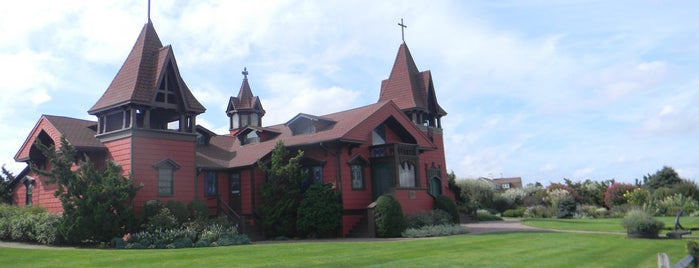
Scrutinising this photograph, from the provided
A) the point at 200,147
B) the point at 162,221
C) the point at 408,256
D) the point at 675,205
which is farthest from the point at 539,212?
the point at 408,256

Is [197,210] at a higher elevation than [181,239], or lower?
higher

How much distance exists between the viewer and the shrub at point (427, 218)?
94.1ft

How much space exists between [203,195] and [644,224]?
2000cm

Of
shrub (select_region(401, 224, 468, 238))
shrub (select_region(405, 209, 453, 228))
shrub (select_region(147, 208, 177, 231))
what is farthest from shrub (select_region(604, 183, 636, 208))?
shrub (select_region(147, 208, 177, 231))

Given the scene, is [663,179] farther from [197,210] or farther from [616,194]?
[197,210]

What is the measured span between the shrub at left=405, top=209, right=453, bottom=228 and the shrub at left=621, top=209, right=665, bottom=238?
924cm

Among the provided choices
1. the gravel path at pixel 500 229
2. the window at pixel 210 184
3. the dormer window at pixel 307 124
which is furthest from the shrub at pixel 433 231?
the window at pixel 210 184

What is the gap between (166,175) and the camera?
26547 mm

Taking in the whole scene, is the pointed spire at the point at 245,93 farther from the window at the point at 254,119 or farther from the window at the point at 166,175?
the window at the point at 166,175

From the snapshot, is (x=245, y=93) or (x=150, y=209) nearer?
(x=150, y=209)

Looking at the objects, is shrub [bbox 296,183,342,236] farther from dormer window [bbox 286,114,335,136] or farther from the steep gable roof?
the steep gable roof

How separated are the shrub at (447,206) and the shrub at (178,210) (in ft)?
43.3

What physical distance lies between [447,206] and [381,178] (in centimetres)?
391

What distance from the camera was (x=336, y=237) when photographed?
28297mm
